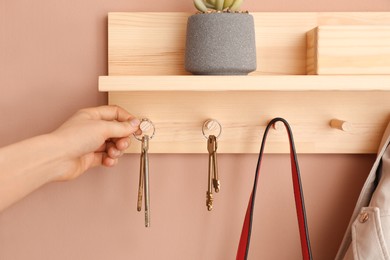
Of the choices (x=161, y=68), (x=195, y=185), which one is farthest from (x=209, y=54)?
(x=195, y=185)

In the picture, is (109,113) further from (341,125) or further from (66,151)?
(341,125)

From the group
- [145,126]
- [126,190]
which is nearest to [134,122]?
[145,126]

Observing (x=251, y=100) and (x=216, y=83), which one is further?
(x=251, y=100)

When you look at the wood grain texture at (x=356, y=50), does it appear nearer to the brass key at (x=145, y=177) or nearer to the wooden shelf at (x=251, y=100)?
the wooden shelf at (x=251, y=100)

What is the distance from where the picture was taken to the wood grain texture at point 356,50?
2.09ft

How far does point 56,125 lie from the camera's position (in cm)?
72

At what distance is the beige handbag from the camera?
615 millimetres

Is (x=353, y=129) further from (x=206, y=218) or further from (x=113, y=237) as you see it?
(x=113, y=237)

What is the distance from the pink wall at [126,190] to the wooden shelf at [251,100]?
27 mm

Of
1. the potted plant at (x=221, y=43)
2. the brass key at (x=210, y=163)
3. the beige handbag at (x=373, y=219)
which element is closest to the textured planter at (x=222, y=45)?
the potted plant at (x=221, y=43)

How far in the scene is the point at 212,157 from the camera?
2.19ft

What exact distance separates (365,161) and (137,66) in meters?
0.36

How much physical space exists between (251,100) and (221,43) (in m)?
0.13

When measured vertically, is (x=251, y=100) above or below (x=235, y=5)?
below
